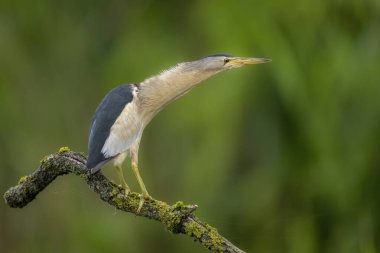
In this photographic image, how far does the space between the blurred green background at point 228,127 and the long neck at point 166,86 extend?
2597 millimetres

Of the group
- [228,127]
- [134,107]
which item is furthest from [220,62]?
[228,127]

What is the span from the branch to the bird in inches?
3.6

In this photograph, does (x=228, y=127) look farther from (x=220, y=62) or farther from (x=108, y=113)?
(x=108, y=113)

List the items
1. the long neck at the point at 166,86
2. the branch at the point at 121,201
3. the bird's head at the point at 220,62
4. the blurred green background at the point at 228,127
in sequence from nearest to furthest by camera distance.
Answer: the branch at the point at 121,201 → the long neck at the point at 166,86 → the bird's head at the point at 220,62 → the blurred green background at the point at 228,127

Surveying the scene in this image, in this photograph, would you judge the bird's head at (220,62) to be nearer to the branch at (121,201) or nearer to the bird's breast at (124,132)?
the bird's breast at (124,132)

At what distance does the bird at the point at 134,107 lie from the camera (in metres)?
3.41

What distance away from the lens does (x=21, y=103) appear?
679 cm

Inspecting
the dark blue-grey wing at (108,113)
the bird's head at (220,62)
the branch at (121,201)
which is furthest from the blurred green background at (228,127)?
the branch at (121,201)

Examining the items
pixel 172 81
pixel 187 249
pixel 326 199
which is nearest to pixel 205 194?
pixel 187 249

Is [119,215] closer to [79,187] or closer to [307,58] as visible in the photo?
[79,187]

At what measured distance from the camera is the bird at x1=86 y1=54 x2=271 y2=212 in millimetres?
3410

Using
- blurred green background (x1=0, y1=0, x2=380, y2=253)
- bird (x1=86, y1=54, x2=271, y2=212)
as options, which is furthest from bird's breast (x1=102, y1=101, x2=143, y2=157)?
blurred green background (x1=0, y1=0, x2=380, y2=253)

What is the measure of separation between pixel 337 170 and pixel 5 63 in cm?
252

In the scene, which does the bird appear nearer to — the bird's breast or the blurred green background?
the bird's breast
